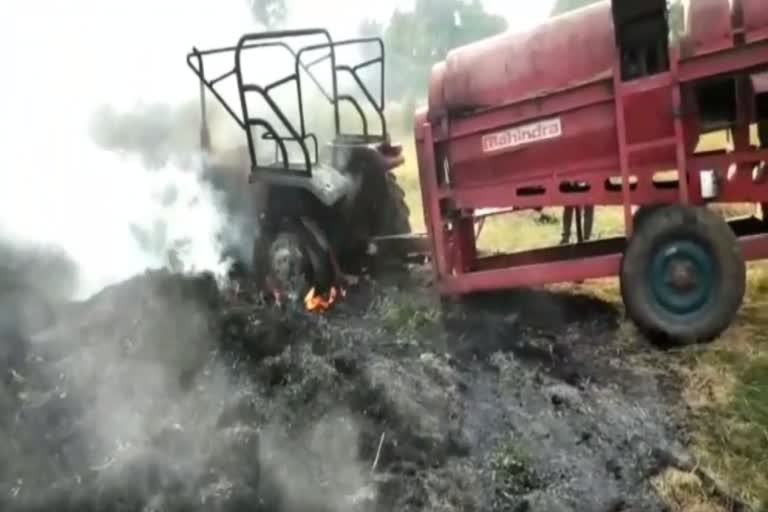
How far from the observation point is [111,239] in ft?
26.7

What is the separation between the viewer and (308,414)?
4840 millimetres

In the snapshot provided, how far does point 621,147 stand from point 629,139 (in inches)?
2.8

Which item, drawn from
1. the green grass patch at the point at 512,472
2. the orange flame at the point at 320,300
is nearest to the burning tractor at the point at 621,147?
the orange flame at the point at 320,300

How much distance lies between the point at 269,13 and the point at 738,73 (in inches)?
381

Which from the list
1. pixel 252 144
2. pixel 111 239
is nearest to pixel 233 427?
pixel 252 144

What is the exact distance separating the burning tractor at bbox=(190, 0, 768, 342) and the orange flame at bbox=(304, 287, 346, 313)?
999 millimetres

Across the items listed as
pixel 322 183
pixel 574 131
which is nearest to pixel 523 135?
pixel 574 131

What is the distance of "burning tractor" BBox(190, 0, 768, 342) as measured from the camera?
5777 mm

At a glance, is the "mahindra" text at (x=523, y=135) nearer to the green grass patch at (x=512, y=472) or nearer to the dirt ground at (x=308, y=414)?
the dirt ground at (x=308, y=414)

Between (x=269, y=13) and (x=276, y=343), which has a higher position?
(x=269, y=13)

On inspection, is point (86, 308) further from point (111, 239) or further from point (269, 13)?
point (269, 13)

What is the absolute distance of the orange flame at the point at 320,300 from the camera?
24.1 feet

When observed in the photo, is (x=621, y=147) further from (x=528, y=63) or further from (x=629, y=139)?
(x=528, y=63)

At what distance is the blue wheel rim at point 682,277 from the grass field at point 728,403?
0.27 meters
